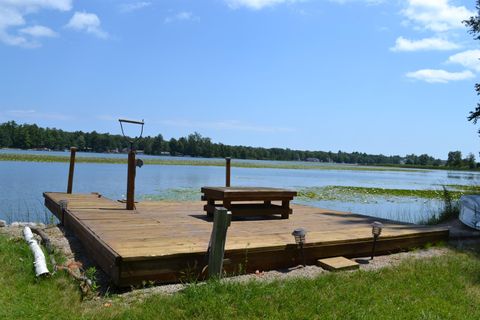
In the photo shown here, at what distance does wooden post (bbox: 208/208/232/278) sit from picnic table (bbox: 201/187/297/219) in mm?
2469

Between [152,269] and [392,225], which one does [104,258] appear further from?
[392,225]

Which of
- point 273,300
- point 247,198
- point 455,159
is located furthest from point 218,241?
point 455,159

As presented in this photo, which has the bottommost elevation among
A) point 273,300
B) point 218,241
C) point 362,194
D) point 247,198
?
point 362,194

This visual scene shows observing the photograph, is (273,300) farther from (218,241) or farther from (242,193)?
(242,193)

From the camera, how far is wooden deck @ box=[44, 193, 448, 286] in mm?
4852

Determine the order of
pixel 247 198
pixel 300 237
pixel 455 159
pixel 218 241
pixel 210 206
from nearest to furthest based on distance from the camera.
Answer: pixel 218 241 < pixel 300 237 < pixel 247 198 < pixel 210 206 < pixel 455 159

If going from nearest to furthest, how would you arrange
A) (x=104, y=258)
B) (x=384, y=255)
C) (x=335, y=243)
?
(x=104, y=258)
(x=335, y=243)
(x=384, y=255)

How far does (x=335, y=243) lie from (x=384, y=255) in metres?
1.18

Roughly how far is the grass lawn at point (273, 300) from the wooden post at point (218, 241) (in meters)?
0.34

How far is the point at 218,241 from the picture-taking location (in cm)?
485

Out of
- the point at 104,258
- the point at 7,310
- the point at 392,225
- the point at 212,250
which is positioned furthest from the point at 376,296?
the point at 392,225

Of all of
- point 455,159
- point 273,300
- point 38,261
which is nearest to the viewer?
point 273,300

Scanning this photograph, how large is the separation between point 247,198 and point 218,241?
2812mm

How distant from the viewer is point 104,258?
5008 millimetres
